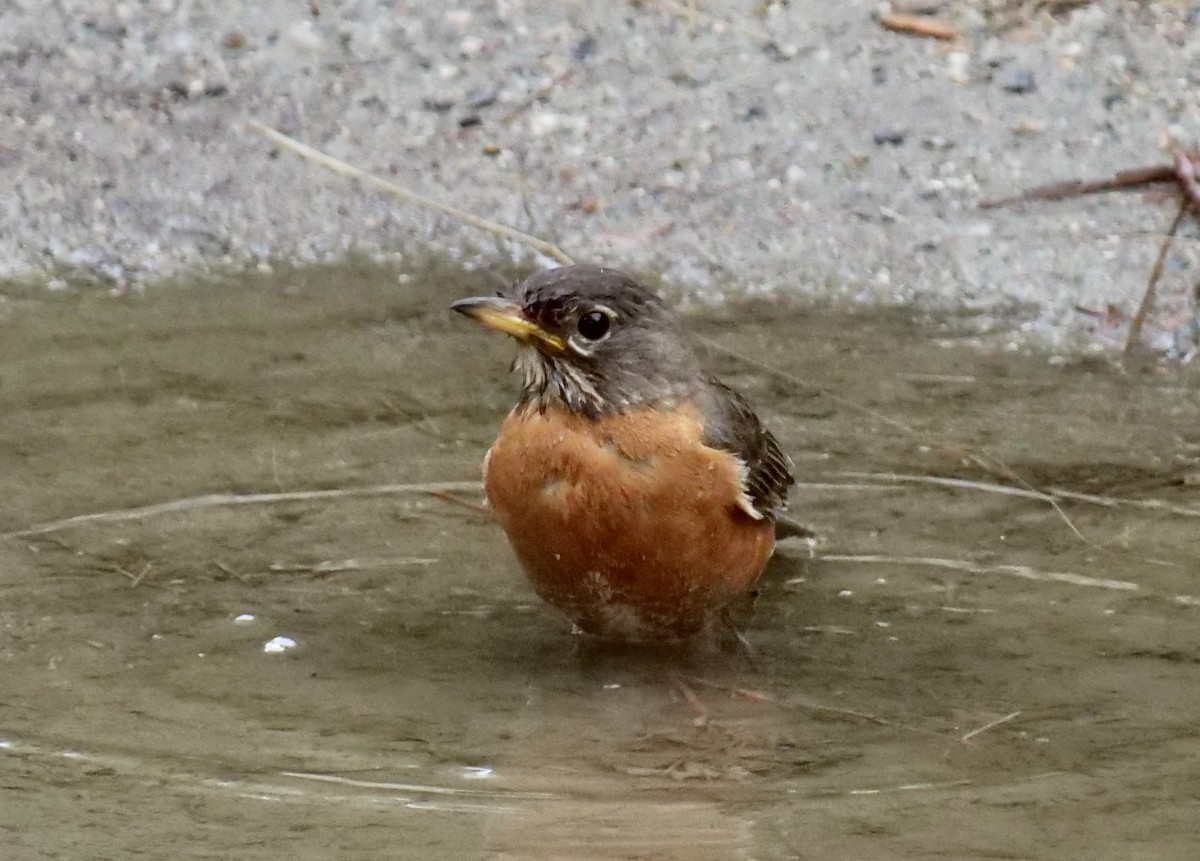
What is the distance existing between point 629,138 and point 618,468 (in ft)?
12.1

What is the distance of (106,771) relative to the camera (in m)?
3.94

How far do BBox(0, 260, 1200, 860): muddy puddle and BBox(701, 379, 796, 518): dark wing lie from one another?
30cm

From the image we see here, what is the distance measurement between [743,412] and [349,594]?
3.81 feet

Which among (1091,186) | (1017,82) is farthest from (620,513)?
(1017,82)

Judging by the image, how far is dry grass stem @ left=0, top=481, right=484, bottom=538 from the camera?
5332mm

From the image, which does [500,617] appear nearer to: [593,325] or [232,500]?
[593,325]

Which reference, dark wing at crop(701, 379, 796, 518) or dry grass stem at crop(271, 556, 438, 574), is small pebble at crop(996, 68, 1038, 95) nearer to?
dark wing at crop(701, 379, 796, 518)

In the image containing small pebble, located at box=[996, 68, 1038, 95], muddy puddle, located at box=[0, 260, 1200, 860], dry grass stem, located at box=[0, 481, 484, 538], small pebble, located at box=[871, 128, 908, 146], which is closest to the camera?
muddy puddle, located at box=[0, 260, 1200, 860]

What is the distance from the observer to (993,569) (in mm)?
5332

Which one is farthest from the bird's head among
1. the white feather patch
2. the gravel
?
the gravel

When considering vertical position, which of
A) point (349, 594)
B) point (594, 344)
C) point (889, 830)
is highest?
point (594, 344)

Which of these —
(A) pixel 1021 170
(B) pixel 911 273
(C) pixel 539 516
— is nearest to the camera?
(C) pixel 539 516

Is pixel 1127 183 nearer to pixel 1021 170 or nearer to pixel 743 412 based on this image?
pixel 1021 170

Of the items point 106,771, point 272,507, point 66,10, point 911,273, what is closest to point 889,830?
point 106,771
